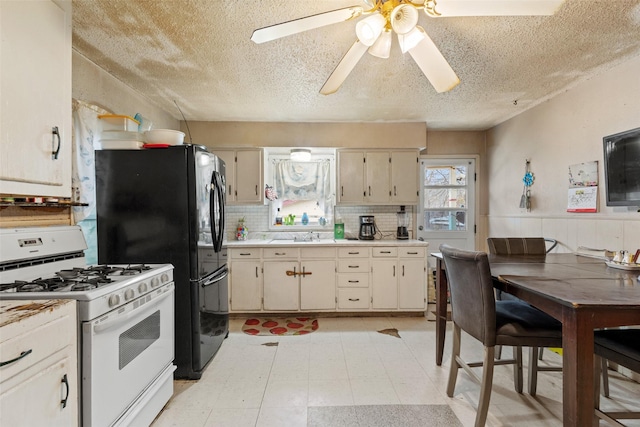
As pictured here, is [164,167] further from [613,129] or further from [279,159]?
[613,129]

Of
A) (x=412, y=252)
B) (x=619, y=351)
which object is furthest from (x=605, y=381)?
(x=412, y=252)

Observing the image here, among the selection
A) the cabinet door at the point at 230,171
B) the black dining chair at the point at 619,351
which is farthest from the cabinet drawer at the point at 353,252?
the black dining chair at the point at 619,351

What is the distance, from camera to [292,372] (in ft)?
8.07

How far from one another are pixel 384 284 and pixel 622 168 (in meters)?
2.34

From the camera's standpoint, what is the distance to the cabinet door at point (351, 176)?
3998 mm

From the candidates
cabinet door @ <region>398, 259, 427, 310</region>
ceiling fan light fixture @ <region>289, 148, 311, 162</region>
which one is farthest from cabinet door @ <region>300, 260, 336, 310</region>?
ceiling fan light fixture @ <region>289, 148, 311, 162</region>

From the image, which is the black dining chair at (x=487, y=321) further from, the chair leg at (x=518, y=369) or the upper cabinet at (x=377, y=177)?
the upper cabinet at (x=377, y=177)

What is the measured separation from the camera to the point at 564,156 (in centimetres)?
Result: 298

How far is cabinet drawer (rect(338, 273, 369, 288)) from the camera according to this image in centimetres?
370

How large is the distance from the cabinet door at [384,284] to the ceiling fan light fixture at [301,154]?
1.58 m

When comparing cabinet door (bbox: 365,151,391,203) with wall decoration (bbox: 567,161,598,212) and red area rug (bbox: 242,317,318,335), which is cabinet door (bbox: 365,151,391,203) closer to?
red area rug (bbox: 242,317,318,335)

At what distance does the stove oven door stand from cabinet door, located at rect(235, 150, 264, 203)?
6.61ft

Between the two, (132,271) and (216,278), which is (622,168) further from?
(132,271)

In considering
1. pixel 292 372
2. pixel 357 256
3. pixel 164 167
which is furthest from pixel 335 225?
pixel 164 167
